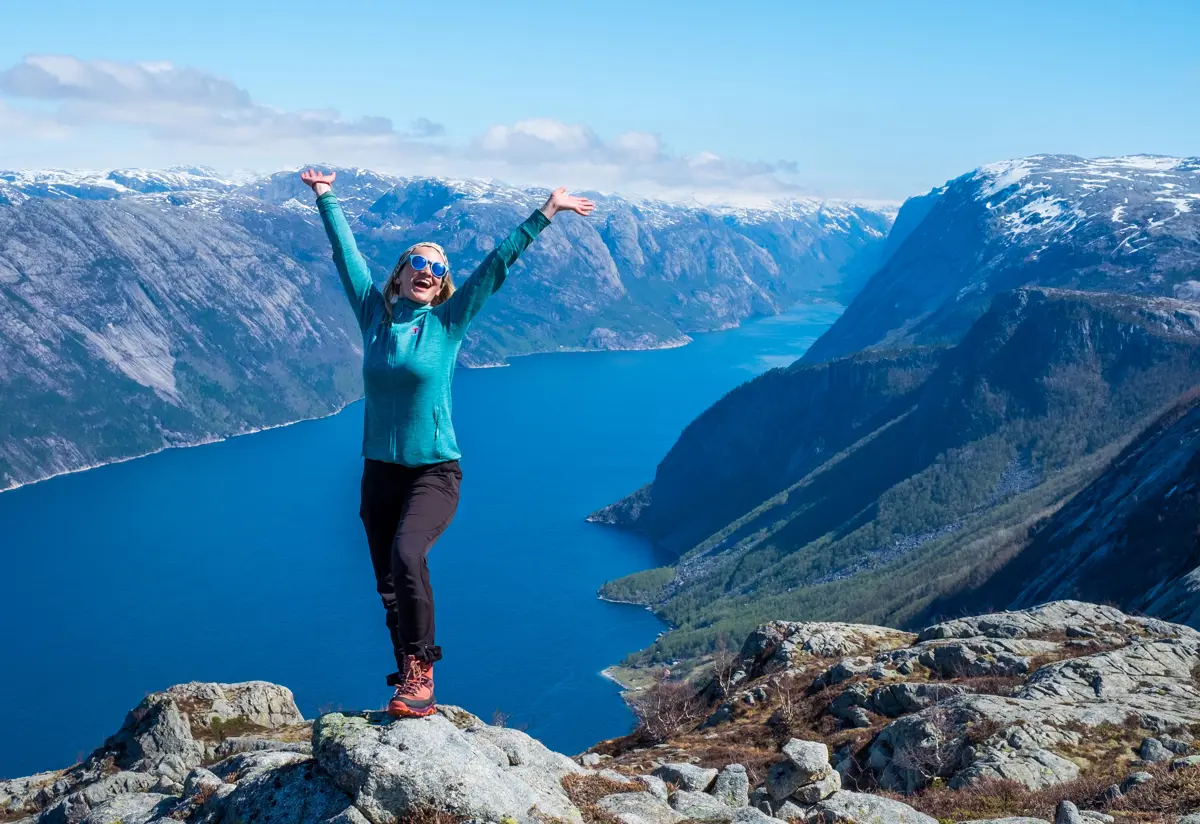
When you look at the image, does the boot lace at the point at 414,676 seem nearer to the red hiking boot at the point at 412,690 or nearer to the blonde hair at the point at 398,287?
the red hiking boot at the point at 412,690

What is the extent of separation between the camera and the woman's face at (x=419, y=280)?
47.7 feet

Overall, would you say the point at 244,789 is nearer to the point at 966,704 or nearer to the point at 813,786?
the point at 813,786

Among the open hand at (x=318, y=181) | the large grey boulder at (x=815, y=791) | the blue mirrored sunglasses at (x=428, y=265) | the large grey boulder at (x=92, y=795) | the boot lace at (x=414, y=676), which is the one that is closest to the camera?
the blue mirrored sunglasses at (x=428, y=265)

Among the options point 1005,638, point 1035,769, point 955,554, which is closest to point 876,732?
point 1035,769

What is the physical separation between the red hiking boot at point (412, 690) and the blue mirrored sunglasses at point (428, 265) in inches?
218

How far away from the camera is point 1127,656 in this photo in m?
Answer: 41.0

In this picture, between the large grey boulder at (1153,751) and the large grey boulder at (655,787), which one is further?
the large grey boulder at (1153,751)

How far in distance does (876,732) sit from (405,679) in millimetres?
24540

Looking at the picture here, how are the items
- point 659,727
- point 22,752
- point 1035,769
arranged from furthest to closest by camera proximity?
1. point 22,752
2. point 659,727
3. point 1035,769

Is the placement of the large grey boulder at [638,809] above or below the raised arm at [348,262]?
below

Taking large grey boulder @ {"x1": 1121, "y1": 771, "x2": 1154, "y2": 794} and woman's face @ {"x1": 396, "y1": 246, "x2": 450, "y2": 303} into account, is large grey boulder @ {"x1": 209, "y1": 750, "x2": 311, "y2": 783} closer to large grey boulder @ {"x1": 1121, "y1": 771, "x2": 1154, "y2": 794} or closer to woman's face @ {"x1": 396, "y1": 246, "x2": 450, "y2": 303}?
woman's face @ {"x1": 396, "y1": 246, "x2": 450, "y2": 303}

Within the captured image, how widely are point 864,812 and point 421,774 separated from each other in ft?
29.2

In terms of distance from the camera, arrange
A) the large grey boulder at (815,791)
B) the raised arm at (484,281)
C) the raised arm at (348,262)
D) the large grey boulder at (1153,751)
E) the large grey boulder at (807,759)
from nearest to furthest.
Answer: the raised arm at (484,281), the raised arm at (348,262), the large grey boulder at (815,791), the large grey boulder at (807,759), the large grey boulder at (1153,751)

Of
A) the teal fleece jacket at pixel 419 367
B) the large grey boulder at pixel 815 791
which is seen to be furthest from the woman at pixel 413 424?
the large grey boulder at pixel 815 791
